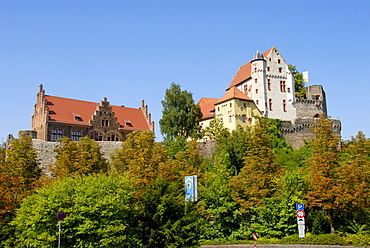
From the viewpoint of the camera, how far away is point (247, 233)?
32.8 metres

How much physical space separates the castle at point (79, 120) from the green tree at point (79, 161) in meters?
15.2

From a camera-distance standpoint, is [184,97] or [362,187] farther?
[184,97]

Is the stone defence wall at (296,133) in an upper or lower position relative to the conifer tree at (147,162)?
upper

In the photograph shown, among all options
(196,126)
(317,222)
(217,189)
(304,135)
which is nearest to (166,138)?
(196,126)

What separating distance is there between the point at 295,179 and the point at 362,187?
16.7 feet

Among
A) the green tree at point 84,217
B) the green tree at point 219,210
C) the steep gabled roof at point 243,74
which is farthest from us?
the steep gabled roof at point 243,74

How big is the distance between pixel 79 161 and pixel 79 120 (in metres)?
21.3

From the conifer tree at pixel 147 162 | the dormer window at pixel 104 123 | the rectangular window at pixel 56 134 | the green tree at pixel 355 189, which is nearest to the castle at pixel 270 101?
the dormer window at pixel 104 123

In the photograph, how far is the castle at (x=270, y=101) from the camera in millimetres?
59000

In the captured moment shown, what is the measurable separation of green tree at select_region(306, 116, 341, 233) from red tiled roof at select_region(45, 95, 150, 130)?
35.8 m

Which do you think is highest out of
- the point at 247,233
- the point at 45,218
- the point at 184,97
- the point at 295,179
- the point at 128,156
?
the point at 184,97

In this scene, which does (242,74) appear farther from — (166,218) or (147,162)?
(166,218)

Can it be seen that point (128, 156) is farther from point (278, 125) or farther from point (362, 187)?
point (278, 125)

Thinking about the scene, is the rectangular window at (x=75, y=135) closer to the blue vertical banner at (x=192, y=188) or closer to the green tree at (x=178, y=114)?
the green tree at (x=178, y=114)
